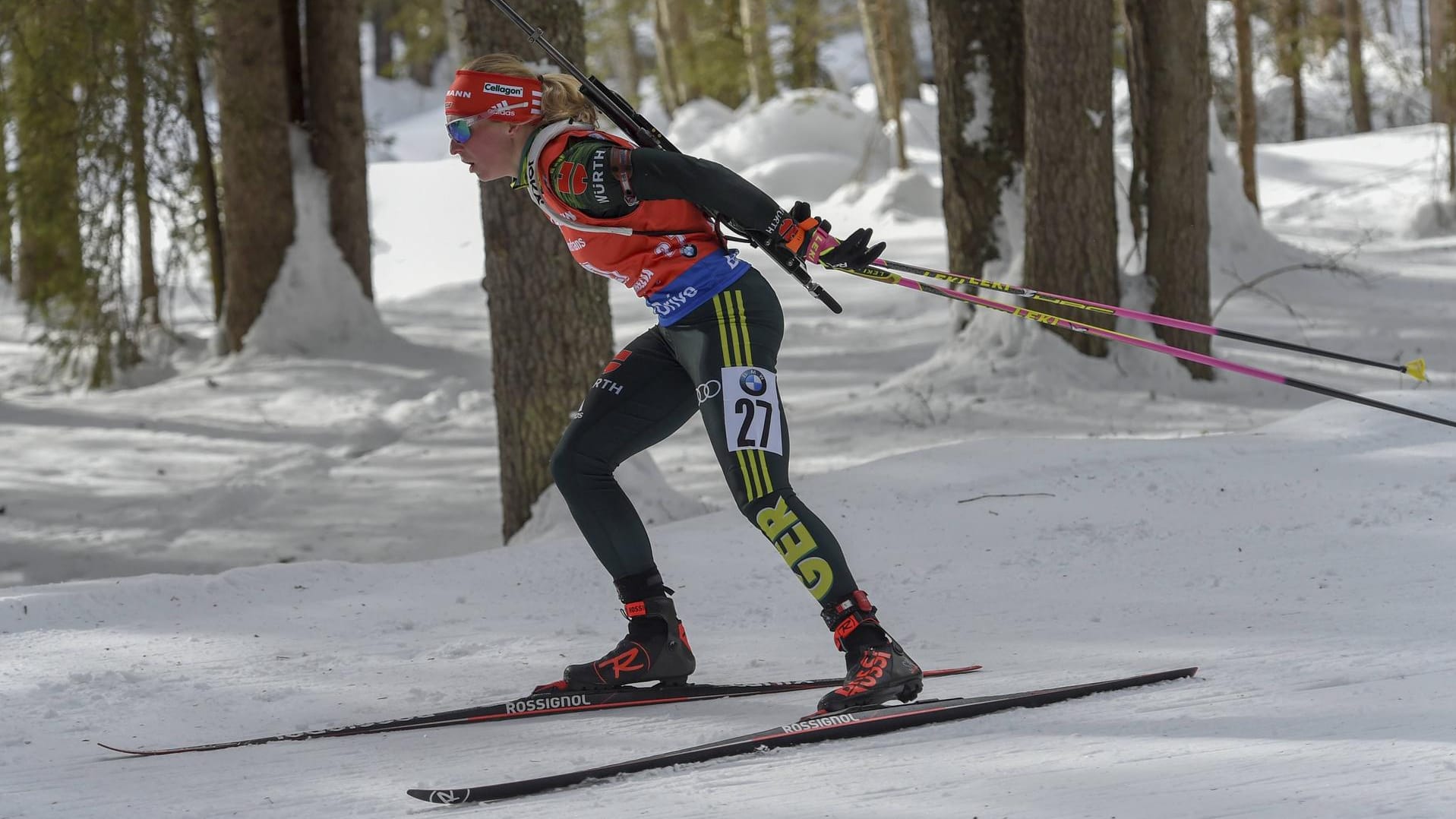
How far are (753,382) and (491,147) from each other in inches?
37.7

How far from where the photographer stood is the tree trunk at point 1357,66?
20734 millimetres

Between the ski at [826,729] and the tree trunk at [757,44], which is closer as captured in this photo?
the ski at [826,729]

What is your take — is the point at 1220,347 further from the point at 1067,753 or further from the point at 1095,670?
the point at 1067,753

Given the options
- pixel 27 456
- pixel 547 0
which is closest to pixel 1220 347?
pixel 547 0

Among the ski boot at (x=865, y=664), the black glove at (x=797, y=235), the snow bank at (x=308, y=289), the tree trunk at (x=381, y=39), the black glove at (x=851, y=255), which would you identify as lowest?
the ski boot at (x=865, y=664)

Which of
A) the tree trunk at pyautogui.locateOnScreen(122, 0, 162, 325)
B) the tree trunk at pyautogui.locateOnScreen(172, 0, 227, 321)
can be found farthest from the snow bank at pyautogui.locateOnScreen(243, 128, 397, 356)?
the tree trunk at pyautogui.locateOnScreen(122, 0, 162, 325)

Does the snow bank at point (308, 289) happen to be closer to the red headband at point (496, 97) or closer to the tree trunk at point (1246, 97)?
the red headband at point (496, 97)

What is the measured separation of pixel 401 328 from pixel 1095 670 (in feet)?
36.0

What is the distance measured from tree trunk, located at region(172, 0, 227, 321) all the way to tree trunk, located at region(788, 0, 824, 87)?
385 inches

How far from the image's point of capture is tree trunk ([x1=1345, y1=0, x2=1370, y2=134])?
20.7 meters

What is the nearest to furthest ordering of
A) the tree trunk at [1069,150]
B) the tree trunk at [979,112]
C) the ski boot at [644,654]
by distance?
the ski boot at [644,654]
the tree trunk at [1069,150]
the tree trunk at [979,112]

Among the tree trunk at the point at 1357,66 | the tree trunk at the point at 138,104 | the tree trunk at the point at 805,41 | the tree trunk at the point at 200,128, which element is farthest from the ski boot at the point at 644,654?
the tree trunk at the point at 1357,66

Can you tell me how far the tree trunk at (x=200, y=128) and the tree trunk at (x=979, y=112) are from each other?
5.29 metres

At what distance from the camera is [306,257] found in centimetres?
1205
